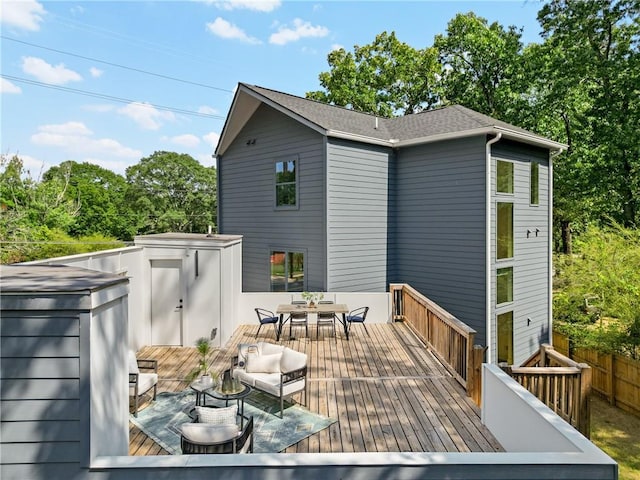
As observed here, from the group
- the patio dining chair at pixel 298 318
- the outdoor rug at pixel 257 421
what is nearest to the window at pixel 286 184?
the patio dining chair at pixel 298 318

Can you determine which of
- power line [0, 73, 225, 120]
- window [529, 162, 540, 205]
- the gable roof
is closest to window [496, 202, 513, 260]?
window [529, 162, 540, 205]

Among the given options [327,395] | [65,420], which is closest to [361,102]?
[327,395]

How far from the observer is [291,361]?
233 inches

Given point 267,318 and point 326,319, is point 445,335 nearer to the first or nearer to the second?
point 326,319

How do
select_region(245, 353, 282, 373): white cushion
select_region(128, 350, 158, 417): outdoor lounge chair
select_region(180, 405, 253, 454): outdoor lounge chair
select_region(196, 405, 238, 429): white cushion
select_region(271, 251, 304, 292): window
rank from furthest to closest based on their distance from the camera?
select_region(271, 251, 304, 292): window
select_region(245, 353, 282, 373): white cushion
select_region(128, 350, 158, 417): outdoor lounge chair
select_region(196, 405, 238, 429): white cushion
select_region(180, 405, 253, 454): outdoor lounge chair

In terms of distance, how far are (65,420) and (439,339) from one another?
19.3 feet

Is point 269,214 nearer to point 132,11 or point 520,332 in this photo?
point 520,332

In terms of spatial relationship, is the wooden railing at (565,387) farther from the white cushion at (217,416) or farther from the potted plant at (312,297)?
the potted plant at (312,297)

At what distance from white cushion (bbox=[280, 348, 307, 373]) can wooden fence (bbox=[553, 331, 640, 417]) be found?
8.69 m

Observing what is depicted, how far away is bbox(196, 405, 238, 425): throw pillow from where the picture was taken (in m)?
4.22

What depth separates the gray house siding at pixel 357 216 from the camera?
1070 cm

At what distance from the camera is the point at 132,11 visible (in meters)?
15.7

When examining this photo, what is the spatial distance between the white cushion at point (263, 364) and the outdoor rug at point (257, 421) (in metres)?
0.37

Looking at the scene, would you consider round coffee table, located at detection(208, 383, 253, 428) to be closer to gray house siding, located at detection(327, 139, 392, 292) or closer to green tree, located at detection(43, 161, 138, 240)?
gray house siding, located at detection(327, 139, 392, 292)
